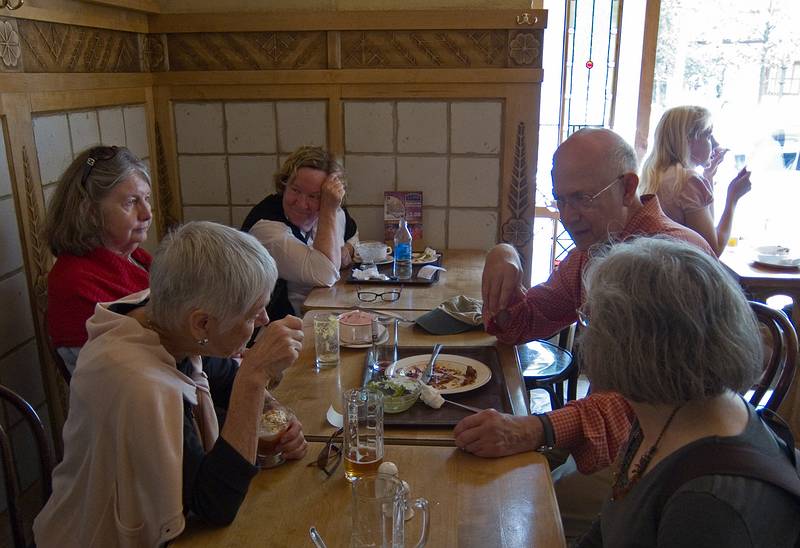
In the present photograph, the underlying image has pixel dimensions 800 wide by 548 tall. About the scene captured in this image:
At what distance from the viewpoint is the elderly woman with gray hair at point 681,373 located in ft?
3.09

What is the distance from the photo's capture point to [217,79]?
324cm

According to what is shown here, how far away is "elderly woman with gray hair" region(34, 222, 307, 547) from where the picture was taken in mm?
1212

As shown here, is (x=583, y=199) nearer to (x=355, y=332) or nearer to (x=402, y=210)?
(x=355, y=332)

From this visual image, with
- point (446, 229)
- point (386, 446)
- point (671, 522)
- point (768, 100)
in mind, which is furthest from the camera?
point (768, 100)

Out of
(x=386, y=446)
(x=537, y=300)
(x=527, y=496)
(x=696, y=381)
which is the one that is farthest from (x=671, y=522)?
(x=537, y=300)

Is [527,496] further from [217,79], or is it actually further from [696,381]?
[217,79]

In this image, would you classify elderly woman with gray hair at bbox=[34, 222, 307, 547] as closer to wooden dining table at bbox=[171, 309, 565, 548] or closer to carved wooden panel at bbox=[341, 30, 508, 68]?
wooden dining table at bbox=[171, 309, 565, 548]

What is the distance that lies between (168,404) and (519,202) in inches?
93.7

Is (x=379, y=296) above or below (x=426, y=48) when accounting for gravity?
below

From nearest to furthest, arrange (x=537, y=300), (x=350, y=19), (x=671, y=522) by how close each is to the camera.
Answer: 1. (x=671, y=522)
2. (x=537, y=300)
3. (x=350, y=19)

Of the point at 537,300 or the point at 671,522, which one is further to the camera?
the point at 537,300

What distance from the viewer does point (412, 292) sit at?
2547 millimetres

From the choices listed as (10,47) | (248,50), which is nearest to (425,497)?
(10,47)

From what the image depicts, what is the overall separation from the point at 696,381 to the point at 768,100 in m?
3.71
